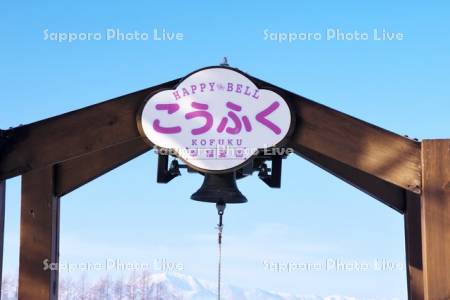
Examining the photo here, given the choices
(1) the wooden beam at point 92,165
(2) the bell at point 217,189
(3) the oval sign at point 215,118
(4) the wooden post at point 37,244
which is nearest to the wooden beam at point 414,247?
(2) the bell at point 217,189

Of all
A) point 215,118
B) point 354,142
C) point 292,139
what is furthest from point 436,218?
point 215,118

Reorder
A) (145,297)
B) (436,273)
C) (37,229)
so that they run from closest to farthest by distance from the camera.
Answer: (436,273) < (37,229) < (145,297)

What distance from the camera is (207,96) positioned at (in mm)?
5055

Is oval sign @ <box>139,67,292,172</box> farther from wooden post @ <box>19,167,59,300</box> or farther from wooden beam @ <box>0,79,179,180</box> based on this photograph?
wooden post @ <box>19,167,59,300</box>

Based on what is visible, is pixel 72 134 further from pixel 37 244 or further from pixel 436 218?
pixel 436 218

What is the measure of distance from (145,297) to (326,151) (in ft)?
123

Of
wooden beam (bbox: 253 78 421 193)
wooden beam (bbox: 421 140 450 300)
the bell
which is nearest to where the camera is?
wooden beam (bbox: 421 140 450 300)

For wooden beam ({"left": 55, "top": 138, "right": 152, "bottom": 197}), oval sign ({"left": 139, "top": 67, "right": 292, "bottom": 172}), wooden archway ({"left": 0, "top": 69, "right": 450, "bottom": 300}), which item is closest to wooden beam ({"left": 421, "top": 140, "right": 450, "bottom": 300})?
wooden archway ({"left": 0, "top": 69, "right": 450, "bottom": 300})

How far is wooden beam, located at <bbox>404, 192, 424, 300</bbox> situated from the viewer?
6051mm

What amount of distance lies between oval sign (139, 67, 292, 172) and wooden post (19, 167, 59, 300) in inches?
47.5

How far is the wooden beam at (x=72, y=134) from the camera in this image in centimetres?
512

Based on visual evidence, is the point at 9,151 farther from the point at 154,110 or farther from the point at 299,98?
the point at 299,98

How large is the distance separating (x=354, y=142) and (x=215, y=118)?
0.85m

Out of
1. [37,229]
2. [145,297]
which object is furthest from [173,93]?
[145,297]
